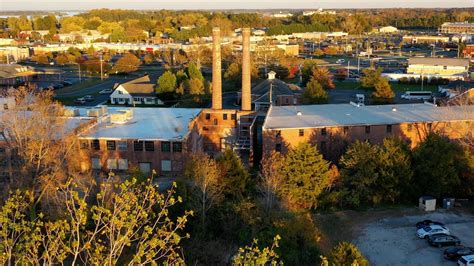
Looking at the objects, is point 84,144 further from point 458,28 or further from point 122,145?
point 458,28

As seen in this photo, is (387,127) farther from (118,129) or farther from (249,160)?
(118,129)

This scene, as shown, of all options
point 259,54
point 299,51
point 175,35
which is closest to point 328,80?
point 259,54

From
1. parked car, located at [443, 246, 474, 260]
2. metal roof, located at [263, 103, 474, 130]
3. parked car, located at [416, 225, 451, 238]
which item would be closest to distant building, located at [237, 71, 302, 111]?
metal roof, located at [263, 103, 474, 130]

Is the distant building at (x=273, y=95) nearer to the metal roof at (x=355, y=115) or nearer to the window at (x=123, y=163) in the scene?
the metal roof at (x=355, y=115)

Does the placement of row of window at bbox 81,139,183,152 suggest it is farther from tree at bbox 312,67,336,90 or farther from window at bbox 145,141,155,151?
tree at bbox 312,67,336,90

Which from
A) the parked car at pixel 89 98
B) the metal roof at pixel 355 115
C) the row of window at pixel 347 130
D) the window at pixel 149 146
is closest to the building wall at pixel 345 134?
the row of window at pixel 347 130

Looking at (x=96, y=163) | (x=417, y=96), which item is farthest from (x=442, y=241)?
(x=417, y=96)
